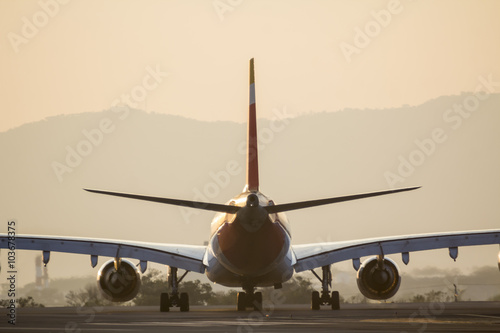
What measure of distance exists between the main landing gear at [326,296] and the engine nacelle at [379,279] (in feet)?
4.55

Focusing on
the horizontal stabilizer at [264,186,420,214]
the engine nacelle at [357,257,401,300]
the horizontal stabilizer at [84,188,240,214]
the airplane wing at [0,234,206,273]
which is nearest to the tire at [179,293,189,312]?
the airplane wing at [0,234,206,273]

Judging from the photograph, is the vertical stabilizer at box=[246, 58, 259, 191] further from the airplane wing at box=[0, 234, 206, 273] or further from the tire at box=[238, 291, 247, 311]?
the tire at box=[238, 291, 247, 311]

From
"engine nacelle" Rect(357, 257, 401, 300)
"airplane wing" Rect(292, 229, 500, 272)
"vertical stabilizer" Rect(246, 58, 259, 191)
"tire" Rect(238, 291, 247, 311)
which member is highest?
"vertical stabilizer" Rect(246, 58, 259, 191)

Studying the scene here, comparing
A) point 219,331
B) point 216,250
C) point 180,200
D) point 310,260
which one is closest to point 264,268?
point 216,250

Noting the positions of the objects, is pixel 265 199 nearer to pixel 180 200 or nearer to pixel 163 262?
pixel 180 200

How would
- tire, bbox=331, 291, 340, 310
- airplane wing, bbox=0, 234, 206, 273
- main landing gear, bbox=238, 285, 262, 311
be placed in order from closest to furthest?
airplane wing, bbox=0, 234, 206, 273 → main landing gear, bbox=238, 285, 262, 311 → tire, bbox=331, 291, 340, 310

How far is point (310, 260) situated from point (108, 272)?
8.74m

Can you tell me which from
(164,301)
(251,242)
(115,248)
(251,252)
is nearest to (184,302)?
(164,301)

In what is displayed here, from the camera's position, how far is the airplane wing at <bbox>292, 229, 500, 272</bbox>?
36.1 meters

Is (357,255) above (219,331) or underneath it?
above

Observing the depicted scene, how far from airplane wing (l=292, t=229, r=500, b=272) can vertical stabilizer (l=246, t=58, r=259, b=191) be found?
4.37 meters

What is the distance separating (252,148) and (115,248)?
7175 millimetres

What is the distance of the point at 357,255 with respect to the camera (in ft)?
125

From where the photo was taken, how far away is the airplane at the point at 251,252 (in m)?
31.5
